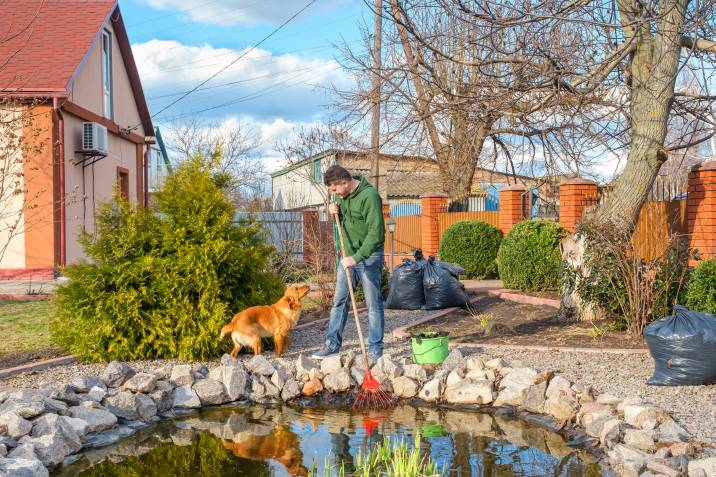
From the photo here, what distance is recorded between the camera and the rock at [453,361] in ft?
20.5

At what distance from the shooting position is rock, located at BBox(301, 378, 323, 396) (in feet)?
20.1

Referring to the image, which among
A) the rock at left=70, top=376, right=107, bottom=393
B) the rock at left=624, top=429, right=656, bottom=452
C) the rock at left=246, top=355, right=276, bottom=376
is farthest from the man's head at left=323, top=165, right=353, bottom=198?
the rock at left=624, top=429, right=656, bottom=452

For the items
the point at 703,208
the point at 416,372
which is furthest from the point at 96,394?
the point at 703,208

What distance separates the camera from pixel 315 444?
495 centimetres

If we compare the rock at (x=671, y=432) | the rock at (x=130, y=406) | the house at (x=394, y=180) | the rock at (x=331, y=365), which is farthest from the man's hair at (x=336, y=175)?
the house at (x=394, y=180)

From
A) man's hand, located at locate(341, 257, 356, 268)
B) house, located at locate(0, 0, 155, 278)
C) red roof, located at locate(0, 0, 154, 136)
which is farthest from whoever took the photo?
red roof, located at locate(0, 0, 154, 136)

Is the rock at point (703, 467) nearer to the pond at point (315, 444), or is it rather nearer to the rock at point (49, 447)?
the pond at point (315, 444)

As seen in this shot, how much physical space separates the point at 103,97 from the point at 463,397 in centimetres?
1487

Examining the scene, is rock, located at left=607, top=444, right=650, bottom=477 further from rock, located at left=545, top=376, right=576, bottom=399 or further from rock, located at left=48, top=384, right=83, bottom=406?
rock, located at left=48, top=384, right=83, bottom=406

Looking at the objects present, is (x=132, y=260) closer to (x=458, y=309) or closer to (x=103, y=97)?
(x=458, y=309)

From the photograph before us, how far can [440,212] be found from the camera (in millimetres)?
19547

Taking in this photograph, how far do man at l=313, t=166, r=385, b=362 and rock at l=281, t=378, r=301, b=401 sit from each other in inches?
29.2

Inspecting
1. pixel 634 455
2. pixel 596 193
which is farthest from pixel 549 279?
pixel 634 455

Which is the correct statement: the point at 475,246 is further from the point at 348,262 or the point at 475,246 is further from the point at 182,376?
the point at 182,376
